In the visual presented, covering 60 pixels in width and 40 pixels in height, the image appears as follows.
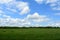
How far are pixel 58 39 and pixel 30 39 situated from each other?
16.2 ft

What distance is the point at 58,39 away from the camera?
3238 cm

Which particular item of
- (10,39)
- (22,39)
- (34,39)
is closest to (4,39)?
(10,39)

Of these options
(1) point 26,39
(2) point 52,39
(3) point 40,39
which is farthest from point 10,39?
(2) point 52,39

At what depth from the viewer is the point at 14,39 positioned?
31641 millimetres

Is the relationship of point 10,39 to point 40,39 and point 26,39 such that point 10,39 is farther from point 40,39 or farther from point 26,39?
point 40,39

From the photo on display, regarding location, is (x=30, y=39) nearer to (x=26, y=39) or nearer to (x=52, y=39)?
(x=26, y=39)

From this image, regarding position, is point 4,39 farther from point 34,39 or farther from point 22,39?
point 34,39

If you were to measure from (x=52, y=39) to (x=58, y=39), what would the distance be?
1.08 metres

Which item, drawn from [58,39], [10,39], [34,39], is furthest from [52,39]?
[10,39]

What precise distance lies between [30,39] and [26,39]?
0.68 meters

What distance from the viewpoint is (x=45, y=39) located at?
3195 cm

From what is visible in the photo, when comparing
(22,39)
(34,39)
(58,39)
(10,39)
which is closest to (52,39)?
(58,39)

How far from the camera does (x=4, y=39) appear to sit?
31.6 metres

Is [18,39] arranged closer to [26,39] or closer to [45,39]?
[26,39]
